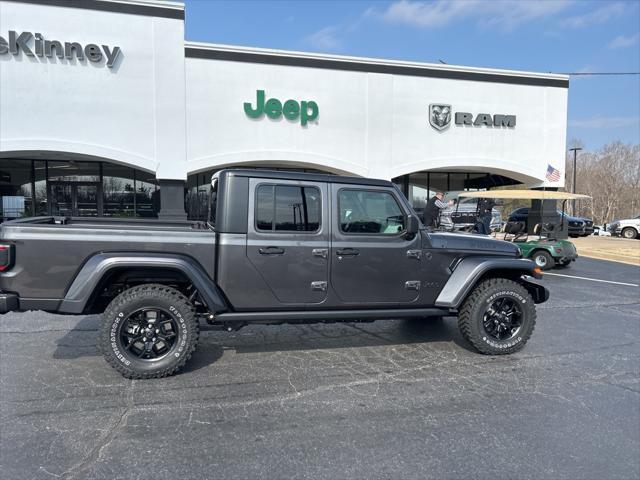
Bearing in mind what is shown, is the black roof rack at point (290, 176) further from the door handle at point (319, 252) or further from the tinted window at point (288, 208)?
the door handle at point (319, 252)

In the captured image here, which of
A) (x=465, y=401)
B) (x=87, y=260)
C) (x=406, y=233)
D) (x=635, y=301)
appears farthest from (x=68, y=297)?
(x=635, y=301)

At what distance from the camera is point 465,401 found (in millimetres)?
3703

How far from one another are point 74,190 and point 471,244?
15.8 metres

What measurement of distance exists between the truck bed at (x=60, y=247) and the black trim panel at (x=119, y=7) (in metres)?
12.0

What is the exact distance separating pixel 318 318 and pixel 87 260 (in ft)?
7.12

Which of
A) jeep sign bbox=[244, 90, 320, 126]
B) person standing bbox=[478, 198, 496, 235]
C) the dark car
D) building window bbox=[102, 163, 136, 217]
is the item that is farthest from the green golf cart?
the dark car

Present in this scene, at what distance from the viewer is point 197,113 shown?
14273 millimetres

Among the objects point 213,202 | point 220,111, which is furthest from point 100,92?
point 213,202

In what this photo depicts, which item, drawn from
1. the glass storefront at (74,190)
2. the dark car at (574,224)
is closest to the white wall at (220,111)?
the glass storefront at (74,190)

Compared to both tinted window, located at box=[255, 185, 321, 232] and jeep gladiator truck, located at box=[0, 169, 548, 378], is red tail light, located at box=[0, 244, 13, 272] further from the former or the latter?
tinted window, located at box=[255, 185, 321, 232]

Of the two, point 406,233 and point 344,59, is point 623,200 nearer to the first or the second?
point 344,59

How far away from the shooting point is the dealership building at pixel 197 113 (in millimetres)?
13062

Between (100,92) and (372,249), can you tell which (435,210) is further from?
(100,92)

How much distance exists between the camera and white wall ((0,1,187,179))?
42.2 feet
